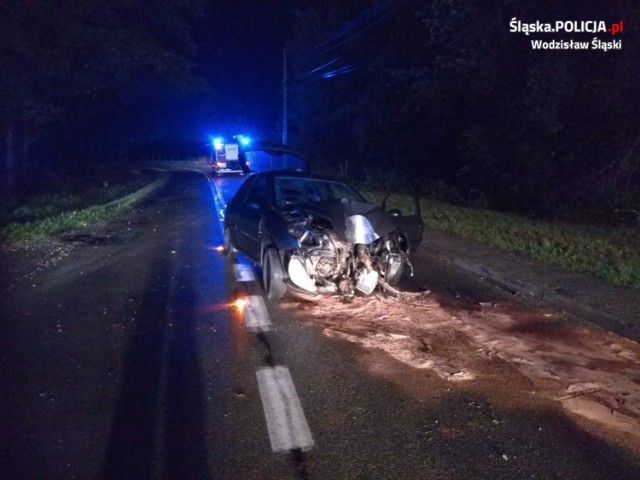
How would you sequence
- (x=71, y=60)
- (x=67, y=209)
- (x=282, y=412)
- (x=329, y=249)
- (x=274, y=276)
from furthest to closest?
1. (x=71, y=60)
2. (x=67, y=209)
3. (x=274, y=276)
4. (x=329, y=249)
5. (x=282, y=412)

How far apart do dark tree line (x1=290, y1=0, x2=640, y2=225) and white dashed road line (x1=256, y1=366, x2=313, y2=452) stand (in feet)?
24.4

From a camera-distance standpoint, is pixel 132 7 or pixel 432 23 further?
pixel 132 7

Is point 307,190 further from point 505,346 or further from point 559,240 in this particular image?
point 559,240

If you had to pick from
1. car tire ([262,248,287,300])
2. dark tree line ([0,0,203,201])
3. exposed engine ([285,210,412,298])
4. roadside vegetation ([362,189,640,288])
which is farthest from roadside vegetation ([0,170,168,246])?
roadside vegetation ([362,189,640,288])

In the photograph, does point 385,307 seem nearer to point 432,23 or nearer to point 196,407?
point 196,407

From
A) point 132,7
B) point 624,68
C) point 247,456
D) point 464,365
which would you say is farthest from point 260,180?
point 132,7

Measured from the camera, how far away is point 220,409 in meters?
4.42

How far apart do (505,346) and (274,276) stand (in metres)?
2.96

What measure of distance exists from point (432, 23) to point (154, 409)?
648 inches

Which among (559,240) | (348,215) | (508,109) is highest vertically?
(508,109)

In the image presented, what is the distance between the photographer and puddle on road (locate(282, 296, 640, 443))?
484 cm

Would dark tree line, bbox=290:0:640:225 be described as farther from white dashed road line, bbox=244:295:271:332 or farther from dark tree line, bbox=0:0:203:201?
dark tree line, bbox=0:0:203:201

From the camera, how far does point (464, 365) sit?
17.9 feet

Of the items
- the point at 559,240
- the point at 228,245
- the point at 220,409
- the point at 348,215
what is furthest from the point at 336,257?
the point at 559,240
